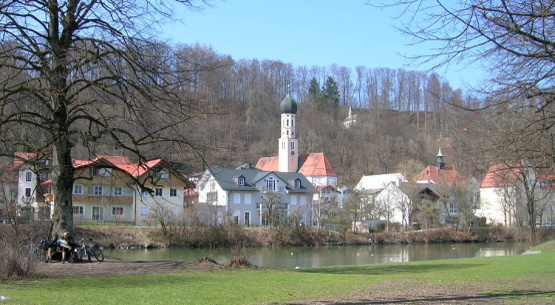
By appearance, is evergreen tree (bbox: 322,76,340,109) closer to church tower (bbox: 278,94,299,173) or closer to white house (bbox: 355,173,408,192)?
church tower (bbox: 278,94,299,173)

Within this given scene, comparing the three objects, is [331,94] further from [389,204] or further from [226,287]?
[226,287]

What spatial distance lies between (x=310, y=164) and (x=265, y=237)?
162ft

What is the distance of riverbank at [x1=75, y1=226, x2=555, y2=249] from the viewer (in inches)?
1745

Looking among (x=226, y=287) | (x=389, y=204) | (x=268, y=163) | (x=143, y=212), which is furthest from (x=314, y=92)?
(x=226, y=287)

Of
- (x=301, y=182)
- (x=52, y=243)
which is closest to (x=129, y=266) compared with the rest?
(x=52, y=243)

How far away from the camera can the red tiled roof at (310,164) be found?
311 feet

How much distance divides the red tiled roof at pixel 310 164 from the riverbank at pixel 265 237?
37311 millimetres

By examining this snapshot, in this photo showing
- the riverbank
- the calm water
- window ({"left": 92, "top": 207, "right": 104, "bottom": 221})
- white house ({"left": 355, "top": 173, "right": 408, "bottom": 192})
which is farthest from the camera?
white house ({"left": 355, "top": 173, "right": 408, "bottom": 192})

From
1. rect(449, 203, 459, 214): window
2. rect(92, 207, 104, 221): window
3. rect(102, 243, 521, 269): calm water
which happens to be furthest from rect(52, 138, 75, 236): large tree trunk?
rect(449, 203, 459, 214): window

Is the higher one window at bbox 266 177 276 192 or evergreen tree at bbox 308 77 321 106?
evergreen tree at bbox 308 77 321 106

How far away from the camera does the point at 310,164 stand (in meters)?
98.1

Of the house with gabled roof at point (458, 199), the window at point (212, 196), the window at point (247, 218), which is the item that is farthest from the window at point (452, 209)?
the window at point (212, 196)

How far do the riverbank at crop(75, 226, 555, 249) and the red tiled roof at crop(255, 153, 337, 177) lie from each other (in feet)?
122

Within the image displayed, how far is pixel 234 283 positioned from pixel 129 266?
4.45 meters
